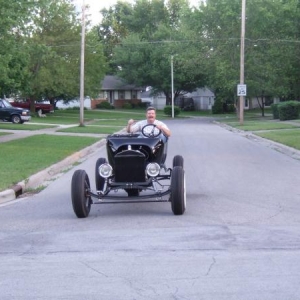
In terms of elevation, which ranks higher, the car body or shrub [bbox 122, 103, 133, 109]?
the car body

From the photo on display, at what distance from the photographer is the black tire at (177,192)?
35.3 feet

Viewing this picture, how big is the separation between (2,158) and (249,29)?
3999cm

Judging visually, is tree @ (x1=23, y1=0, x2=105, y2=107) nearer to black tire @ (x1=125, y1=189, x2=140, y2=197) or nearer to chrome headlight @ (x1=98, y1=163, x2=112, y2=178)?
black tire @ (x1=125, y1=189, x2=140, y2=197)

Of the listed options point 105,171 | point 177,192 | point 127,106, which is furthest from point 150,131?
point 127,106

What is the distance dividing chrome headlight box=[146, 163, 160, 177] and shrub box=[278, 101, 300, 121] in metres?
43.1

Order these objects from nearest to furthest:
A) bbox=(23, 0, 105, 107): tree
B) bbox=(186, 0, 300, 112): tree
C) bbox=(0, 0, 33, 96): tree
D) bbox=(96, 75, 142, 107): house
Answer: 1. bbox=(0, 0, 33, 96): tree
2. bbox=(23, 0, 105, 107): tree
3. bbox=(186, 0, 300, 112): tree
4. bbox=(96, 75, 142, 107): house

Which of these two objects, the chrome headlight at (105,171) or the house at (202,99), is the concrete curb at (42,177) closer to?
the chrome headlight at (105,171)

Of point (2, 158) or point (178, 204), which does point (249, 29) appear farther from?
point (178, 204)

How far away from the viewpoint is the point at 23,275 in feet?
24.9

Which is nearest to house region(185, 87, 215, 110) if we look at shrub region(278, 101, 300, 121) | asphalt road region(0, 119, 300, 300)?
shrub region(278, 101, 300, 121)

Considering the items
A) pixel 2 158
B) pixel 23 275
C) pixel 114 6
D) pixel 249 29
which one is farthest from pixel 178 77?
pixel 23 275

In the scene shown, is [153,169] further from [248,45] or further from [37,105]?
[37,105]

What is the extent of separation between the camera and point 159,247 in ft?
29.0

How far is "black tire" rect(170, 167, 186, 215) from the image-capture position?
10.8 meters
